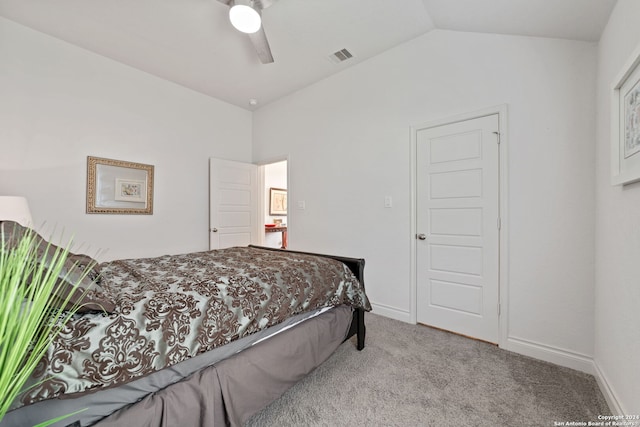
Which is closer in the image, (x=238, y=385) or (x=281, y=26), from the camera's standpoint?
(x=238, y=385)

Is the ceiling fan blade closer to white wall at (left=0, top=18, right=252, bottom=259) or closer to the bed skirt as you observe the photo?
white wall at (left=0, top=18, right=252, bottom=259)

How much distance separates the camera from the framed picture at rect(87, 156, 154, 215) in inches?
114

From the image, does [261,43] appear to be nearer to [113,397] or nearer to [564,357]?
[113,397]

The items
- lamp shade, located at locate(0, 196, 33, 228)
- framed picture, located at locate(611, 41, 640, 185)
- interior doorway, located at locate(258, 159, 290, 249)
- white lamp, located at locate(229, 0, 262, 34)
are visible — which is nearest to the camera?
framed picture, located at locate(611, 41, 640, 185)

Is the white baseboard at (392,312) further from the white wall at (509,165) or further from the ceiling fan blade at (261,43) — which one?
the ceiling fan blade at (261,43)

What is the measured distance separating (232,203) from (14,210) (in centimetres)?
228

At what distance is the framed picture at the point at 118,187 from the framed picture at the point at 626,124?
Result: 4.06m

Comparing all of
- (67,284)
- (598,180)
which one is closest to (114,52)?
(67,284)

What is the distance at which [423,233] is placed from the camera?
8.70ft

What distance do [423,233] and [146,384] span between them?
237cm

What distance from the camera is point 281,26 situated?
2.53 m

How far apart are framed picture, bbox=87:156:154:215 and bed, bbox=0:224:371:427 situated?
1596 millimetres

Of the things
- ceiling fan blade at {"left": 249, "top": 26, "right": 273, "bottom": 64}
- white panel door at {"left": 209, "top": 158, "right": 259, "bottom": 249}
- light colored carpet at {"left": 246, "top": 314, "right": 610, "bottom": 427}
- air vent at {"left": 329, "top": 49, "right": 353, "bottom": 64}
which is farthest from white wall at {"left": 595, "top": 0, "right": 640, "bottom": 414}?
white panel door at {"left": 209, "top": 158, "right": 259, "bottom": 249}

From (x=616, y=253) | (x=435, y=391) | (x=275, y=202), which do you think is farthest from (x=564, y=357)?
(x=275, y=202)
